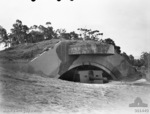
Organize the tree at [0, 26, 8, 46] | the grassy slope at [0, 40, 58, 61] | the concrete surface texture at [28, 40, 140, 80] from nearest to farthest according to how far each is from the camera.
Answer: the concrete surface texture at [28, 40, 140, 80], the grassy slope at [0, 40, 58, 61], the tree at [0, 26, 8, 46]

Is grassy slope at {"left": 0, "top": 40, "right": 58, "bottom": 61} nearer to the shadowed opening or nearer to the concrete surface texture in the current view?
the concrete surface texture

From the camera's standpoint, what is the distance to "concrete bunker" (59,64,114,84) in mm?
19938

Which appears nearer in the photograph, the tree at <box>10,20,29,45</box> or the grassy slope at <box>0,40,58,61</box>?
the grassy slope at <box>0,40,58,61</box>

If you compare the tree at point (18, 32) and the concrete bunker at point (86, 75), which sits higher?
the tree at point (18, 32)

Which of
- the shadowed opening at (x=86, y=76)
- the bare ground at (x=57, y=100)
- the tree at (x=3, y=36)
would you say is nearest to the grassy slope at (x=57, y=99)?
the bare ground at (x=57, y=100)

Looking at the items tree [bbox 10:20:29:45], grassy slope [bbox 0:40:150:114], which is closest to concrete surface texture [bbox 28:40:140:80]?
grassy slope [bbox 0:40:150:114]

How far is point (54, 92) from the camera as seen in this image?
32.6ft

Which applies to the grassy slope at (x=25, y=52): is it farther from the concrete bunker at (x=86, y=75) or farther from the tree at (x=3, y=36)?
the tree at (x=3, y=36)

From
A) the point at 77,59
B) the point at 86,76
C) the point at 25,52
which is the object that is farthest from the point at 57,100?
the point at 77,59

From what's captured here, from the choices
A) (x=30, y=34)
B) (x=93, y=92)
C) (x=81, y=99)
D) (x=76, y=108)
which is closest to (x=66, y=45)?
(x=93, y=92)

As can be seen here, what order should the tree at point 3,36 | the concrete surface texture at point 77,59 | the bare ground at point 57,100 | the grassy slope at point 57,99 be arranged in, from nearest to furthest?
1. the bare ground at point 57,100
2. the grassy slope at point 57,99
3. the concrete surface texture at point 77,59
4. the tree at point 3,36

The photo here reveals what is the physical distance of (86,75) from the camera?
20.0m

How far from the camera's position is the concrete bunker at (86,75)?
19.9 metres

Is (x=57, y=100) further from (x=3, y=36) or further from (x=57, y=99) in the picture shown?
(x=3, y=36)
